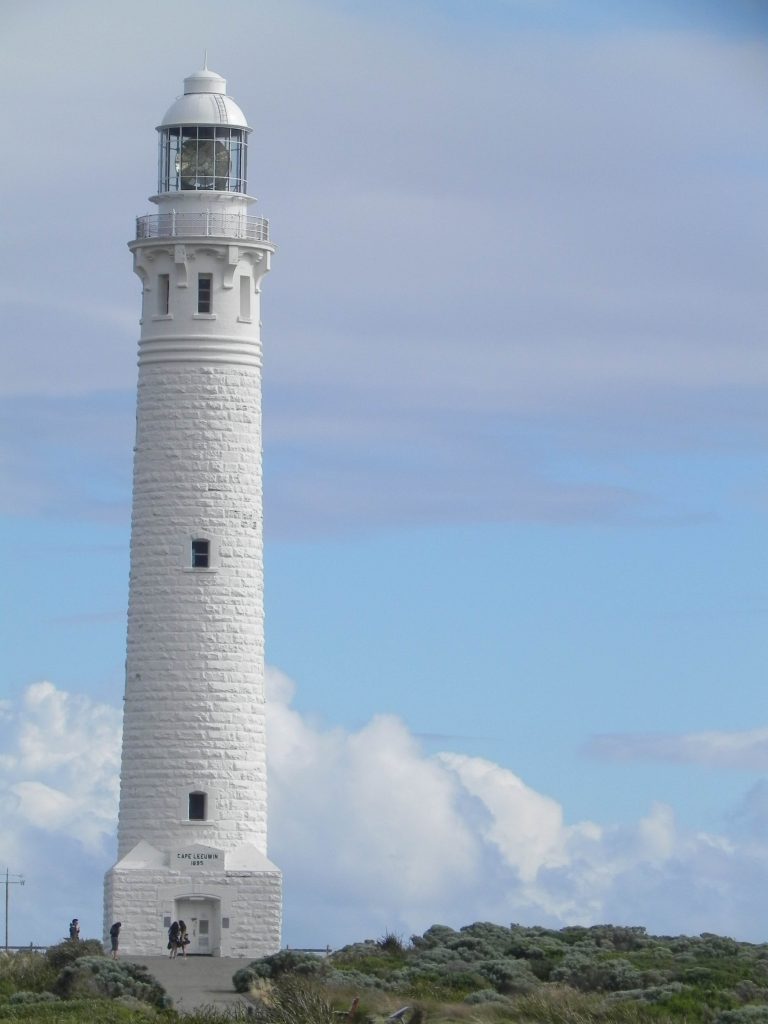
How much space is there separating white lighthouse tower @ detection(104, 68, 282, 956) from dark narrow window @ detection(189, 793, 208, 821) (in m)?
0.02

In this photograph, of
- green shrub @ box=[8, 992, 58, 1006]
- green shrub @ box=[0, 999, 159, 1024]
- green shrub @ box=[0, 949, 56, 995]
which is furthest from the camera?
green shrub @ box=[0, 949, 56, 995]

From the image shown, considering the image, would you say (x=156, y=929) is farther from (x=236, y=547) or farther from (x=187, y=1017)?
(x=187, y=1017)

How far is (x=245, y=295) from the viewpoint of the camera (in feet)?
205

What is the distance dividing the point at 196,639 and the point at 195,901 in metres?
5.79

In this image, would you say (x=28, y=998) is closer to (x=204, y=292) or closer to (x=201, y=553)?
(x=201, y=553)

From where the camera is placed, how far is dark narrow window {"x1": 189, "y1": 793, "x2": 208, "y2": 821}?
60.2 m

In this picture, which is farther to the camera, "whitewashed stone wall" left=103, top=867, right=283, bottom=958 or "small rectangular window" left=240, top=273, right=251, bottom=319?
"small rectangular window" left=240, top=273, right=251, bottom=319

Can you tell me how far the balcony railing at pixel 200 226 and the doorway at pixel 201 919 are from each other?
1494 centimetres

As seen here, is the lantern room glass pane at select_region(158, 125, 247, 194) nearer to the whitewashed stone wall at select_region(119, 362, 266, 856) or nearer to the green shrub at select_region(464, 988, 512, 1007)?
the whitewashed stone wall at select_region(119, 362, 266, 856)

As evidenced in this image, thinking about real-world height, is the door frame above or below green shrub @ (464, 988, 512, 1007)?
above

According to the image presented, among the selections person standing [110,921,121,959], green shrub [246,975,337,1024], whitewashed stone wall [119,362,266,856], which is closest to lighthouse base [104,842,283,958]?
person standing [110,921,121,959]

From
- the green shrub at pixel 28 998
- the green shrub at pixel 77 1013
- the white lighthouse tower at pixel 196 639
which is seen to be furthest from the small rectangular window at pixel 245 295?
the green shrub at pixel 77 1013

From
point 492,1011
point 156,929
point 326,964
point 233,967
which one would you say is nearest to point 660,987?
point 492,1011

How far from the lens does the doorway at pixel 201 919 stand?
60188 mm
